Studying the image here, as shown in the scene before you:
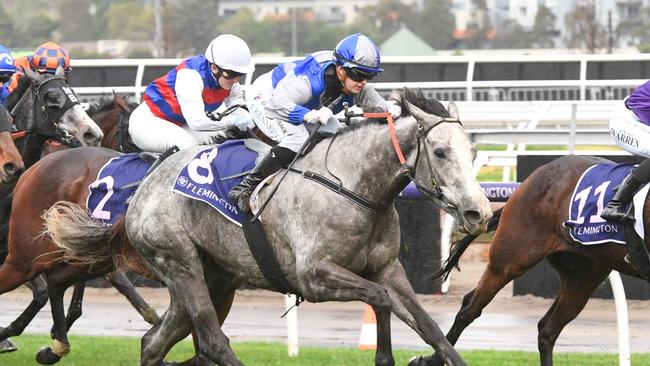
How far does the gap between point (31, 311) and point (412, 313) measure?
3411mm

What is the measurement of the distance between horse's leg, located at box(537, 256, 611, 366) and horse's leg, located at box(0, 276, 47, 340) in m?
3.31

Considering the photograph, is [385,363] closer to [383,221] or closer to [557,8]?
[383,221]

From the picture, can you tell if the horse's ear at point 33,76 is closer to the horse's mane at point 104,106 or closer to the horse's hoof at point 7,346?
the horse's mane at point 104,106

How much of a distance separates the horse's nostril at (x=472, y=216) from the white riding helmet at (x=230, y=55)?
2177 millimetres

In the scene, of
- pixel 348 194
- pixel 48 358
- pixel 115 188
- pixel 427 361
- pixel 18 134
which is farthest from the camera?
pixel 18 134

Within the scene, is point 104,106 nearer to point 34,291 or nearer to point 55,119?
point 55,119

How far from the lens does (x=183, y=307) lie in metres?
7.68

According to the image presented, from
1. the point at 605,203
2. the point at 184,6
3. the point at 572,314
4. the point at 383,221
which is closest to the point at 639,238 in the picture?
the point at 605,203

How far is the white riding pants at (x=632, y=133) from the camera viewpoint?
843cm

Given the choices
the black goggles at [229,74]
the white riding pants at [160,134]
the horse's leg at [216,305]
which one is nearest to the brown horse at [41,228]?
the white riding pants at [160,134]

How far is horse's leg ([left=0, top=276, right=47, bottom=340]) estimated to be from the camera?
30.5 ft

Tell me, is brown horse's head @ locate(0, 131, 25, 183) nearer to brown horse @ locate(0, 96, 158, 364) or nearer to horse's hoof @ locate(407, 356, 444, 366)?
brown horse @ locate(0, 96, 158, 364)

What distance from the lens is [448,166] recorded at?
6.64m

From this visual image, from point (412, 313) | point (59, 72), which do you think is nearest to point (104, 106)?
point (59, 72)
